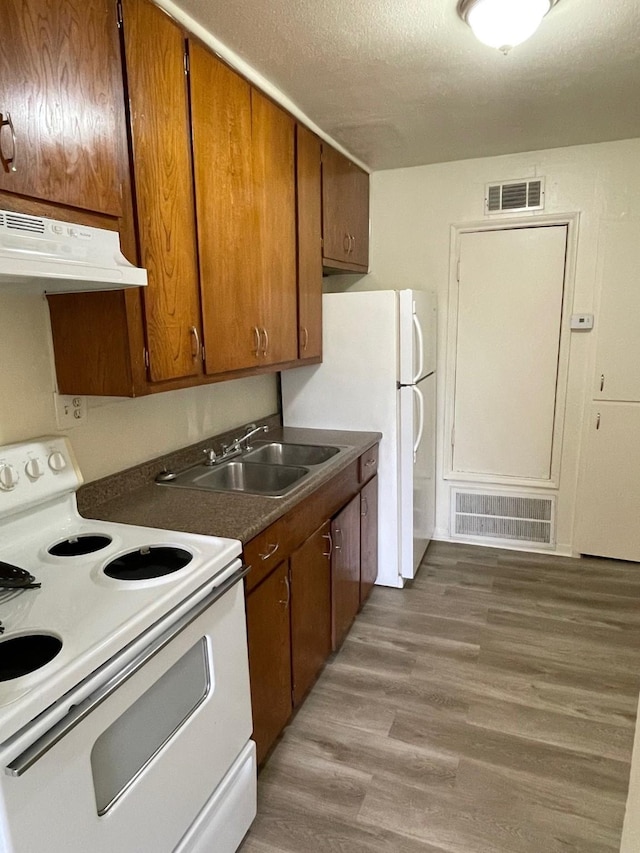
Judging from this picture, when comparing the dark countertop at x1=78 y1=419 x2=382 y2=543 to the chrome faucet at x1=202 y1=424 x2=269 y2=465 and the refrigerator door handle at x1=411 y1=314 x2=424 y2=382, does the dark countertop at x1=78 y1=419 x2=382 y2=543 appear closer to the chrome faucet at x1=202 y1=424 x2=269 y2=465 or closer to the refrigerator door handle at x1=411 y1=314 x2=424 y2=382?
→ the chrome faucet at x1=202 y1=424 x2=269 y2=465

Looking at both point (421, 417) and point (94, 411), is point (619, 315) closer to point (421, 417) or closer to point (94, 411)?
point (421, 417)

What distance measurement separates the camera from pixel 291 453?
8.68 feet

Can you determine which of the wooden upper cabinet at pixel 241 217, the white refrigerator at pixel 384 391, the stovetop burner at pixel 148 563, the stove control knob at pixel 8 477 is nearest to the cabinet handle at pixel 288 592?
the stovetop burner at pixel 148 563

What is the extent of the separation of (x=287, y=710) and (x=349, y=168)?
2765 mm

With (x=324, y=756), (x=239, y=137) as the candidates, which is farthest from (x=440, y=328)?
(x=324, y=756)

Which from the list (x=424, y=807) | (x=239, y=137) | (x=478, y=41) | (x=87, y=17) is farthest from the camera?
(x=239, y=137)

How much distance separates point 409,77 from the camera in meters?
2.07

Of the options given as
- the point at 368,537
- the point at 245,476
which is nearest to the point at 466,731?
the point at 368,537

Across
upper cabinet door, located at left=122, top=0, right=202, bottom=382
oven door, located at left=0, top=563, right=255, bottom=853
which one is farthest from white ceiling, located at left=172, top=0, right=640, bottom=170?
oven door, located at left=0, top=563, right=255, bottom=853

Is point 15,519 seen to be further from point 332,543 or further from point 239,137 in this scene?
point 239,137

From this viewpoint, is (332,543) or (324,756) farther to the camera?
(332,543)

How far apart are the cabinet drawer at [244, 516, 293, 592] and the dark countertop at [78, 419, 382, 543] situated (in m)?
0.04

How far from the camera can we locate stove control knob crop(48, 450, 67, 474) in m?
1.51

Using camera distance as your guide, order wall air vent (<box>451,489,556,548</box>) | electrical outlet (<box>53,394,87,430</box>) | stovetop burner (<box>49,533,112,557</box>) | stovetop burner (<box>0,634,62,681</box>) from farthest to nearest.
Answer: wall air vent (<box>451,489,556,548</box>) → electrical outlet (<box>53,394,87,430</box>) → stovetop burner (<box>49,533,112,557</box>) → stovetop burner (<box>0,634,62,681</box>)
